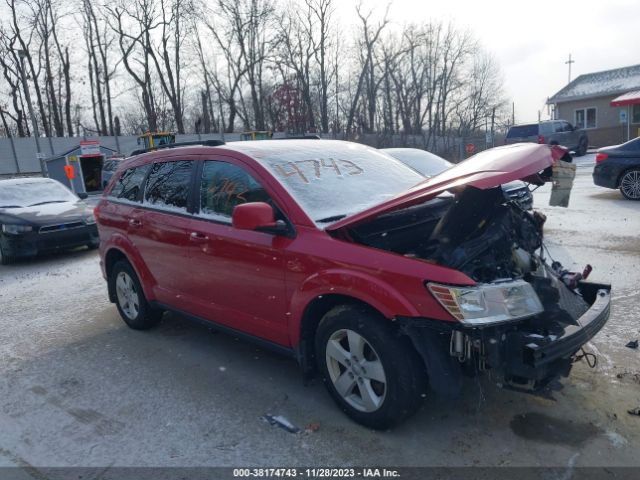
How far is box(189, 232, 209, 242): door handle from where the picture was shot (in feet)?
13.4

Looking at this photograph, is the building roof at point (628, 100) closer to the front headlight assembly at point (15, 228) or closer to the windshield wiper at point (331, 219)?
the front headlight assembly at point (15, 228)

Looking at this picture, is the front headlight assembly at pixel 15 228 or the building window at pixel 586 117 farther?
the building window at pixel 586 117

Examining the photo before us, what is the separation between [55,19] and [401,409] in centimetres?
4421

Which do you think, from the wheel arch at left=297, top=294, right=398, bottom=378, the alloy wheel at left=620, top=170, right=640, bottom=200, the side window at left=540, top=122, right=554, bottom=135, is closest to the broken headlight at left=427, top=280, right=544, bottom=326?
the wheel arch at left=297, top=294, right=398, bottom=378

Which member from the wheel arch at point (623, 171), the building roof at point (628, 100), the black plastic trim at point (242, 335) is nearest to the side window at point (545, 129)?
the building roof at point (628, 100)

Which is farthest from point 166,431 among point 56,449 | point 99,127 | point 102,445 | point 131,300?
point 99,127

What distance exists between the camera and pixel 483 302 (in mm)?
2770

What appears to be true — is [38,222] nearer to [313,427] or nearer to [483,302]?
[313,427]

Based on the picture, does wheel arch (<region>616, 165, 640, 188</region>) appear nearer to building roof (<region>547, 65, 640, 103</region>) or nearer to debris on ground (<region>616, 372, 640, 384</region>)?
debris on ground (<region>616, 372, 640, 384</region>)

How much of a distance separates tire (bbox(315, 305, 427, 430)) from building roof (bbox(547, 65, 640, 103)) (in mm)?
36311

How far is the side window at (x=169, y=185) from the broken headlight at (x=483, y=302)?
2495mm

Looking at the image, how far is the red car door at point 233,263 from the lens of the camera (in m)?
Result: 3.59

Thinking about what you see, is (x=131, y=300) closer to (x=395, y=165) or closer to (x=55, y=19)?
(x=395, y=165)

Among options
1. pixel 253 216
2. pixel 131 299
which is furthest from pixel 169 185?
pixel 253 216
